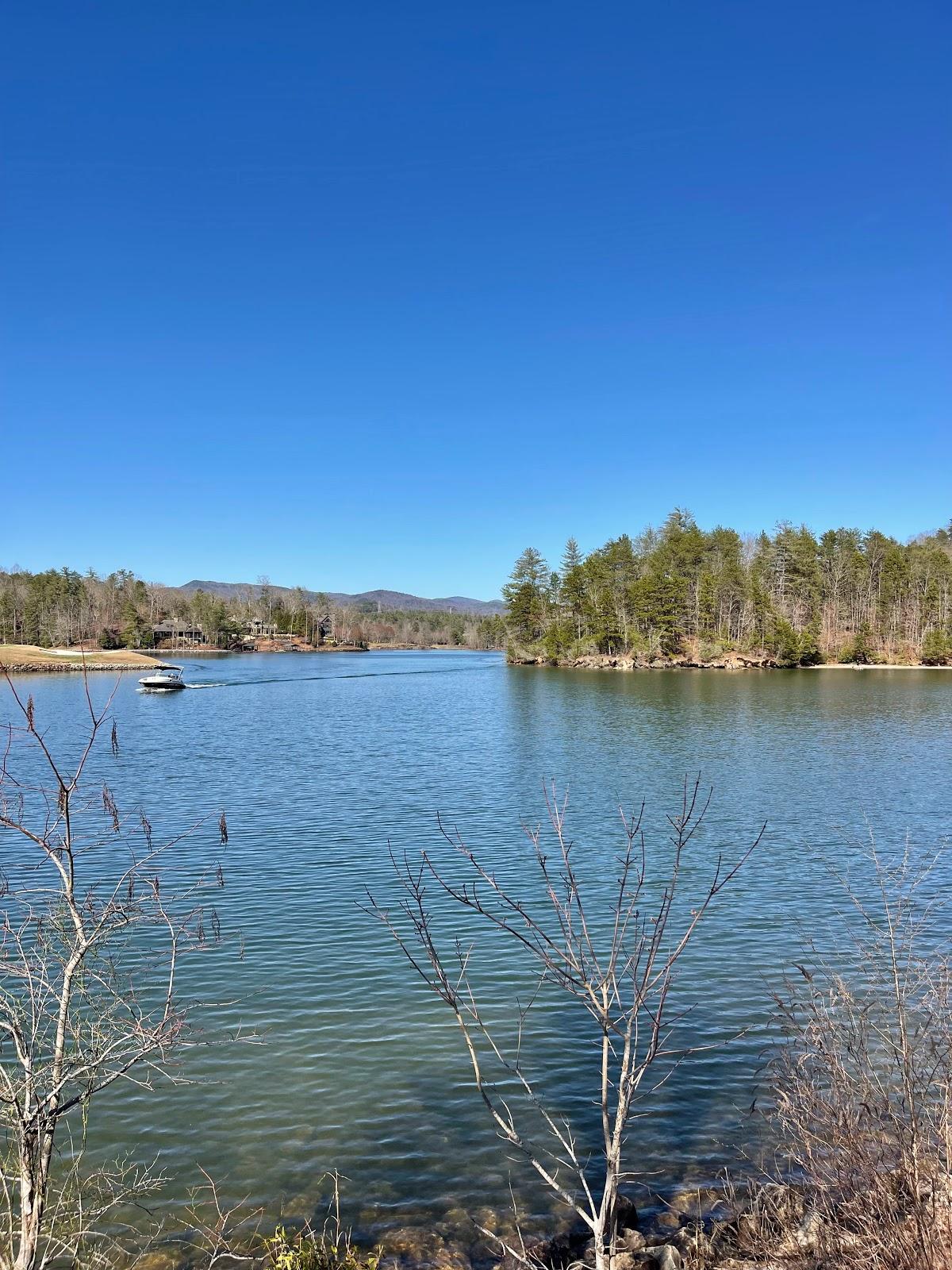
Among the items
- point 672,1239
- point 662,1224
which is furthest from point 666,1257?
point 662,1224

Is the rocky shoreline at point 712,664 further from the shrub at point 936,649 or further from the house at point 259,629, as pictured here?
the house at point 259,629

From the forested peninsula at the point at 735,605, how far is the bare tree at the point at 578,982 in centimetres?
8215

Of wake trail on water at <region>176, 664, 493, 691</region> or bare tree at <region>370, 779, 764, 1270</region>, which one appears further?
wake trail on water at <region>176, 664, 493, 691</region>

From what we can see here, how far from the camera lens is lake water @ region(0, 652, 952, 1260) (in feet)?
25.3

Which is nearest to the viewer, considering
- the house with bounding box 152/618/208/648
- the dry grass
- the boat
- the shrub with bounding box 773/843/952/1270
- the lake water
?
the shrub with bounding box 773/843/952/1270

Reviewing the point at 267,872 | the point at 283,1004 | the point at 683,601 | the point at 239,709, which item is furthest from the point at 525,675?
the point at 283,1004

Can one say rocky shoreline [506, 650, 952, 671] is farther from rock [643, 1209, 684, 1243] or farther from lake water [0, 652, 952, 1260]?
rock [643, 1209, 684, 1243]

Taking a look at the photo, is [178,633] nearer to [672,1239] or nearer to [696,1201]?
[696,1201]

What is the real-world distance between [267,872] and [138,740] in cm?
2441

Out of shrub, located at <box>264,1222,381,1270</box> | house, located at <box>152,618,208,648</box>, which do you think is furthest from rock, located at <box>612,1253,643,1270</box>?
house, located at <box>152,618,208,648</box>

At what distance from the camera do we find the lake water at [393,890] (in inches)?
303

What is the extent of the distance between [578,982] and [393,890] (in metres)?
11.6

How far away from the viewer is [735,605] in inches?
4146

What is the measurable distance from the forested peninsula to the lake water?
1909 inches
